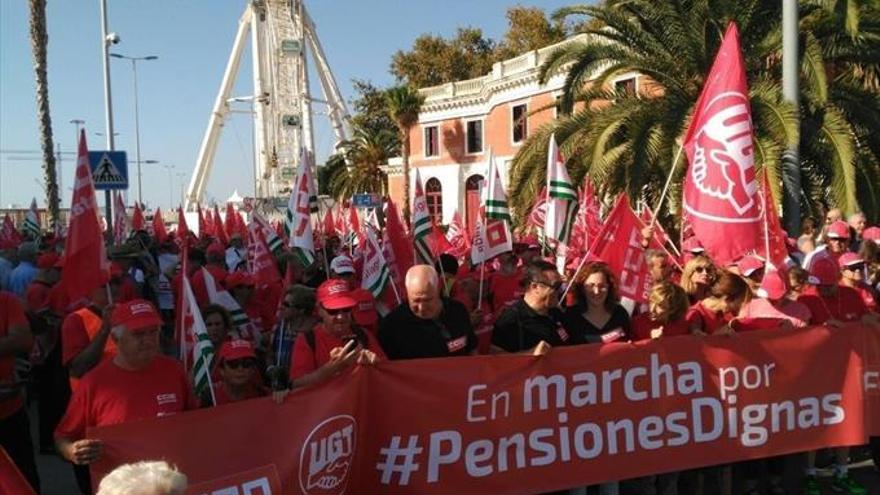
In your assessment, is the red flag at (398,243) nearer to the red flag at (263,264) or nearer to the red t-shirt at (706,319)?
the red flag at (263,264)

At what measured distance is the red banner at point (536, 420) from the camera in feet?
12.5

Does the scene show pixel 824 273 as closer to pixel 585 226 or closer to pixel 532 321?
pixel 532 321

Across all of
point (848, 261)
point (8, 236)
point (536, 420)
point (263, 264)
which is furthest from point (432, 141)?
point (536, 420)

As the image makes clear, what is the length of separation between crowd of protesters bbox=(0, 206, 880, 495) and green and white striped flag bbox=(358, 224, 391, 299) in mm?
188

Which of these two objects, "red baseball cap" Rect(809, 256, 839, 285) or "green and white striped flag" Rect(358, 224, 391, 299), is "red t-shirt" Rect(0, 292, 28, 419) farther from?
"red baseball cap" Rect(809, 256, 839, 285)

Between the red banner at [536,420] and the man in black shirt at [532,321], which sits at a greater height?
the man in black shirt at [532,321]

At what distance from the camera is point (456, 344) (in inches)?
188

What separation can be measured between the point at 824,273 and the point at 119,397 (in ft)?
16.0

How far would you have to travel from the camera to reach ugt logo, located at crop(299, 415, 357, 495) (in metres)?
3.94

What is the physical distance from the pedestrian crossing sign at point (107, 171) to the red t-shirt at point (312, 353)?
8370 mm

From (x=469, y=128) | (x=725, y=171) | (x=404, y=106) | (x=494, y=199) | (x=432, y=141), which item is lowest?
(x=494, y=199)

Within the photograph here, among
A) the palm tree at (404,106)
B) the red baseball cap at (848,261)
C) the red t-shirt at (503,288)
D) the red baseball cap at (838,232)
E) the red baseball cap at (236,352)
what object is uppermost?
the palm tree at (404,106)

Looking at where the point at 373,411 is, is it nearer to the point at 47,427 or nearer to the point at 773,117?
the point at 47,427

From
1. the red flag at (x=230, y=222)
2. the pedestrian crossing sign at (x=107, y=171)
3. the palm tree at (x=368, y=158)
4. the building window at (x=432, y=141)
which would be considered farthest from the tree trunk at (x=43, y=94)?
the palm tree at (x=368, y=158)
